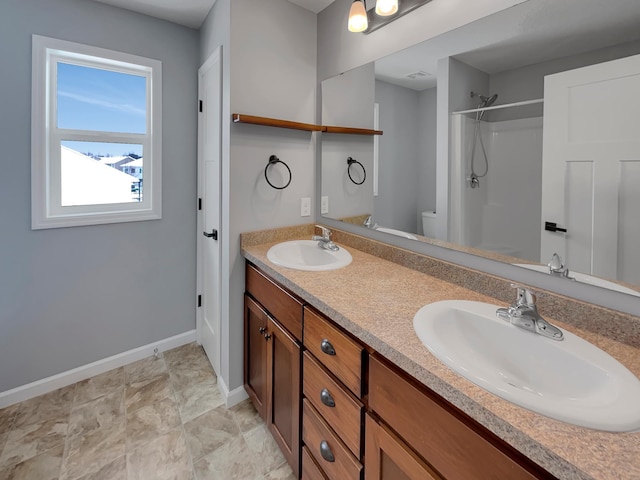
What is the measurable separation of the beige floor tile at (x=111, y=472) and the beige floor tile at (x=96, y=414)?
295mm

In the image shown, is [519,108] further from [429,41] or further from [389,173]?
[389,173]

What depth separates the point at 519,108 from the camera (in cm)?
108

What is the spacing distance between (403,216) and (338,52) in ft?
3.53

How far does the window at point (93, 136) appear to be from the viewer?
1.82 metres

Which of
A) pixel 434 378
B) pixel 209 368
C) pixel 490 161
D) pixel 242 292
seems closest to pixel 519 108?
pixel 490 161

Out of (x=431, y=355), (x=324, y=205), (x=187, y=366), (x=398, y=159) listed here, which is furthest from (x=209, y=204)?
(x=431, y=355)

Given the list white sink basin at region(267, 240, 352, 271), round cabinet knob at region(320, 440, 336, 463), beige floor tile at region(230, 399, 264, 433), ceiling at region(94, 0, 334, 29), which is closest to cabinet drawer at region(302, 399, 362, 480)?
round cabinet knob at region(320, 440, 336, 463)

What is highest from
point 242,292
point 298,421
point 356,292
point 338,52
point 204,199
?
point 338,52

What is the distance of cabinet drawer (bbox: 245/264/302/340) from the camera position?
128 centimetres

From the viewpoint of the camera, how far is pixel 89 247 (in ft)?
6.67

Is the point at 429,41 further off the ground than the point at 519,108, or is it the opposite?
the point at 429,41

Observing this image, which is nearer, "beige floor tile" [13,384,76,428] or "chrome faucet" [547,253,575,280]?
"chrome faucet" [547,253,575,280]

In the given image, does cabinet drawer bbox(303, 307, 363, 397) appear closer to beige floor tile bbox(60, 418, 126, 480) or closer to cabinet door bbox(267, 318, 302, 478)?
cabinet door bbox(267, 318, 302, 478)

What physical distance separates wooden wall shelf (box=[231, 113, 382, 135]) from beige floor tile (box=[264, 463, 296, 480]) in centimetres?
172
